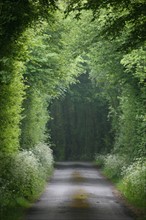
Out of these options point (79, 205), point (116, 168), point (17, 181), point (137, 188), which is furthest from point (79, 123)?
point (79, 205)

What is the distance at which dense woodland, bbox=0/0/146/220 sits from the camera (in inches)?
681

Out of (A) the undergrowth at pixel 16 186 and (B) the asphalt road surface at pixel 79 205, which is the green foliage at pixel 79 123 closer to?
(B) the asphalt road surface at pixel 79 205

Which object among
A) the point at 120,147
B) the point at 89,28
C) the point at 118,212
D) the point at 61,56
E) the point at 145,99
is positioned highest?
the point at 89,28

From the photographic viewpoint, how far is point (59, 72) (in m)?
31.4

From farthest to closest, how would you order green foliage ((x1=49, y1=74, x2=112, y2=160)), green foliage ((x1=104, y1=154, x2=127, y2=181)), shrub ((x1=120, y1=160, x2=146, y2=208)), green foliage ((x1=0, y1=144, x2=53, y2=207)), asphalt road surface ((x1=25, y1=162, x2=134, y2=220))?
green foliage ((x1=49, y1=74, x2=112, y2=160)) → green foliage ((x1=104, y1=154, x2=127, y2=181)) → shrub ((x1=120, y1=160, x2=146, y2=208)) → green foliage ((x1=0, y1=144, x2=53, y2=207)) → asphalt road surface ((x1=25, y1=162, x2=134, y2=220))

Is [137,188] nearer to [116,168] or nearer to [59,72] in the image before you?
[59,72]

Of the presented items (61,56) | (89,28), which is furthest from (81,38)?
(61,56)

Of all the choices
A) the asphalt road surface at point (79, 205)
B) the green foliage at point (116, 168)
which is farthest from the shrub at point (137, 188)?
the green foliage at point (116, 168)

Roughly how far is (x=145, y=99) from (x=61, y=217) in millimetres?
17018

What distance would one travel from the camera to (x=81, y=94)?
217ft

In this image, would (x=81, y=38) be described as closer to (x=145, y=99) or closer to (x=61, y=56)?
(x=61, y=56)

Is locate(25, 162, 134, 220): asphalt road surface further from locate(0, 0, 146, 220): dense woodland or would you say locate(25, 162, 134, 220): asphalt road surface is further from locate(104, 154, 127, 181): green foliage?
locate(104, 154, 127, 181): green foliage

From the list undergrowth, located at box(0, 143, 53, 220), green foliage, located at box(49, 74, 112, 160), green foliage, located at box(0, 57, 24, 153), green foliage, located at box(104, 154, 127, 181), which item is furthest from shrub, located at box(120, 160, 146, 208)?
green foliage, located at box(49, 74, 112, 160)

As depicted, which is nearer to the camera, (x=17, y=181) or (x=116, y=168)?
(x=17, y=181)
